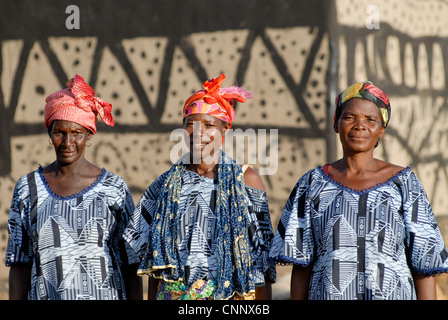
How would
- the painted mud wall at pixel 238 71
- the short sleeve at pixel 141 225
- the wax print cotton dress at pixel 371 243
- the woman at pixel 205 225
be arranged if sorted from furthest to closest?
the painted mud wall at pixel 238 71, the short sleeve at pixel 141 225, the woman at pixel 205 225, the wax print cotton dress at pixel 371 243

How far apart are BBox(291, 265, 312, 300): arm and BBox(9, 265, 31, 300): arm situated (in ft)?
4.79

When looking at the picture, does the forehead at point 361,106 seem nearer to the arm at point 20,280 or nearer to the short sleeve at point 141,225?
the short sleeve at point 141,225

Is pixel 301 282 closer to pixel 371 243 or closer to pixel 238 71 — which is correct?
pixel 371 243

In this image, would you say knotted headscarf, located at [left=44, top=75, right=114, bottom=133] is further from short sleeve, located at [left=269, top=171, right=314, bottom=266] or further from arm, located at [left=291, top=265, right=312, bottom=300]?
arm, located at [left=291, top=265, right=312, bottom=300]

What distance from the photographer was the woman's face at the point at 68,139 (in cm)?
378

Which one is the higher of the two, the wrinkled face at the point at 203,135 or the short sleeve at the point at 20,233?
the wrinkled face at the point at 203,135

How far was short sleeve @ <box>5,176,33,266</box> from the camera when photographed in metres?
3.75

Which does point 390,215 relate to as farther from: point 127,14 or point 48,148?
point 48,148

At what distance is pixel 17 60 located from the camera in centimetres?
701

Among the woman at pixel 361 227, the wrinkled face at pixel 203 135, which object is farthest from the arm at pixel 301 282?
the wrinkled face at pixel 203 135

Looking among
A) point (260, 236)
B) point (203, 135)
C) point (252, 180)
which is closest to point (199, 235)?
point (260, 236)

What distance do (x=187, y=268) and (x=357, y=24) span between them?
11.2 feet

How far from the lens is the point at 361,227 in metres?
3.36

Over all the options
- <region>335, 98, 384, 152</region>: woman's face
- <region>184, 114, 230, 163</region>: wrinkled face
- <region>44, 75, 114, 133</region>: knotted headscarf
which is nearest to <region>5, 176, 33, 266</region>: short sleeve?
<region>44, 75, 114, 133</region>: knotted headscarf
